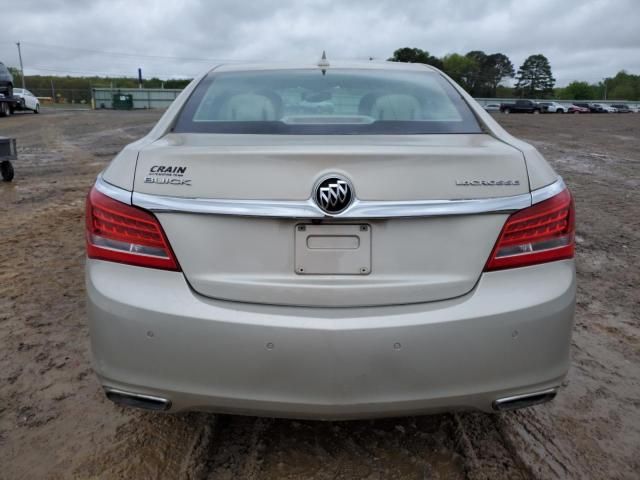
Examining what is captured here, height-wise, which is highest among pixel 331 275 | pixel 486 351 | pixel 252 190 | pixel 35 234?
pixel 252 190

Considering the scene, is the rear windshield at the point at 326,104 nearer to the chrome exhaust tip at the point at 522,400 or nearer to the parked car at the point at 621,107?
the chrome exhaust tip at the point at 522,400

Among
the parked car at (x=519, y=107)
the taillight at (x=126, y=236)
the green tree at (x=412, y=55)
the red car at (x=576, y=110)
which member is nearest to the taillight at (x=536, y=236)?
the taillight at (x=126, y=236)

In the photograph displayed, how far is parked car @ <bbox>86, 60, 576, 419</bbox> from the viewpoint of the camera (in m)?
1.88

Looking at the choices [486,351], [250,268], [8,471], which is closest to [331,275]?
[250,268]

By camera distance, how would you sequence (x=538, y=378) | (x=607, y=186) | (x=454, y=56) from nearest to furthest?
1. (x=538, y=378)
2. (x=607, y=186)
3. (x=454, y=56)

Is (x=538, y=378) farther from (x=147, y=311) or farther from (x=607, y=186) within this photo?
(x=607, y=186)

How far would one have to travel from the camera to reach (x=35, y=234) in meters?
5.95

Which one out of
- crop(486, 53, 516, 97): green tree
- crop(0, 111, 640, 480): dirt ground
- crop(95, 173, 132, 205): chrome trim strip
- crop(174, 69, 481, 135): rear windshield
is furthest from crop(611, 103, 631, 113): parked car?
crop(95, 173, 132, 205): chrome trim strip

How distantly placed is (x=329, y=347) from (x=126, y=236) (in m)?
0.80

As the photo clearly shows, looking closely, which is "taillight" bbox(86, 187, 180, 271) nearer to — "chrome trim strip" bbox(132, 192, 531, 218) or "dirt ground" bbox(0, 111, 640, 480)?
"chrome trim strip" bbox(132, 192, 531, 218)

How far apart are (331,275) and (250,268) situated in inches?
10.8

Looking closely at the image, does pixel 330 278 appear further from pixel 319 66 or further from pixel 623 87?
pixel 623 87

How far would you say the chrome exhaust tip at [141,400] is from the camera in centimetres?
202

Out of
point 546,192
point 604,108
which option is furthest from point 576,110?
point 546,192
